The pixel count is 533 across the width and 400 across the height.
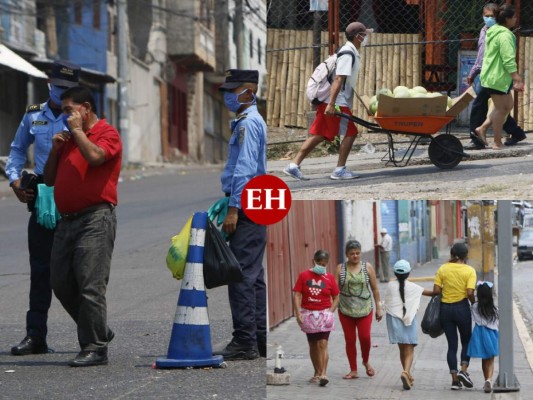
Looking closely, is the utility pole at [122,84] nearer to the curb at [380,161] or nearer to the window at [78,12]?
the window at [78,12]

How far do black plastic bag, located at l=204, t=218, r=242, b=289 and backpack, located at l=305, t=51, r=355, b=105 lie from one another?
1.86m

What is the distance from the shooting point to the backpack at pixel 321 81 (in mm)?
4957

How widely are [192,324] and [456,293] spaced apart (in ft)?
6.90

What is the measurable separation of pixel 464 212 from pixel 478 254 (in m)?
0.26

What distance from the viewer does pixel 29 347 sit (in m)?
7.62

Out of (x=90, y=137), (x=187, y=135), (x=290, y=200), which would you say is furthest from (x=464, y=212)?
(x=187, y=135)

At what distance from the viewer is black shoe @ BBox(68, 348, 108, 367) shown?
7.05 meters

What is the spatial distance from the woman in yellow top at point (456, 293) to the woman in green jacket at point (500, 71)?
19.7 inches

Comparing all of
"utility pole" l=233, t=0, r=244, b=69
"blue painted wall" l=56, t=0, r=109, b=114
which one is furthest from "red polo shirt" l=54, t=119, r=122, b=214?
"blue painted wall" l=56, t=0, r=109, b=114

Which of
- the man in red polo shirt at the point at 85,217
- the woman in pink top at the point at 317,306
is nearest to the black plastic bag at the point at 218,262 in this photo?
the man in red polo shirt at the point at 85,217

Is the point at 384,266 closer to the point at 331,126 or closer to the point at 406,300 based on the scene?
the point at 406,300

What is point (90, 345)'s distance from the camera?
7.08 meters

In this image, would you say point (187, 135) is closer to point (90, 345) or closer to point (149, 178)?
point (149, 178)

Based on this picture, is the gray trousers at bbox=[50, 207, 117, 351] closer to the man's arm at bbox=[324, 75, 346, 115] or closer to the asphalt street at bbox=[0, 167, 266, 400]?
the asphalt street at bbox=[0, 167, 266, 400]
